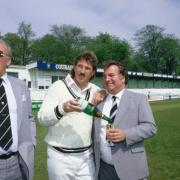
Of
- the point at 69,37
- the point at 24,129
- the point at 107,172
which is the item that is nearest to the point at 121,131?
the point at 107,172

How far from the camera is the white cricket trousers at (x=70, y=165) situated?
4.09 meters

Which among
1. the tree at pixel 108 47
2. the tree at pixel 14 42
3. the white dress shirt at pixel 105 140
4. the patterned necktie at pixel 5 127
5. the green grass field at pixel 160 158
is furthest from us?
the tree at pixel 108 47

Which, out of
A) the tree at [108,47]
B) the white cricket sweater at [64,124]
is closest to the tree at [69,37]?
the tree at [108,47]

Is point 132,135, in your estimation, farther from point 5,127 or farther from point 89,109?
point 5,127

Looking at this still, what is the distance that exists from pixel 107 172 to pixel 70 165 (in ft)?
1.39

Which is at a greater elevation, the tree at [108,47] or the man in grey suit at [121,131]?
the tree at [108,47]

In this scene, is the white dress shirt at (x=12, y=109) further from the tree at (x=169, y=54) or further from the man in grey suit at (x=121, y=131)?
the tree at (x=169, y=54)

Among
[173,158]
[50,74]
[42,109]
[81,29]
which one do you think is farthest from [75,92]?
[81,29]

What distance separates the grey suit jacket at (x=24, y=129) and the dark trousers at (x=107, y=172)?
31.9 inches

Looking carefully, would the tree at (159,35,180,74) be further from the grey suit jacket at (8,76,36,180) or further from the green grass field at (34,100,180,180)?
the grey suit jacket at (8,76,36,180)

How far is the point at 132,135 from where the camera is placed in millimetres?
3840

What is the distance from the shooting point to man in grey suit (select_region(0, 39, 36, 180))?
11.8ft

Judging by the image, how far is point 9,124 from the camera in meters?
3.61

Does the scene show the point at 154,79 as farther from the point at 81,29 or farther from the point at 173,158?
the point at 173,158
